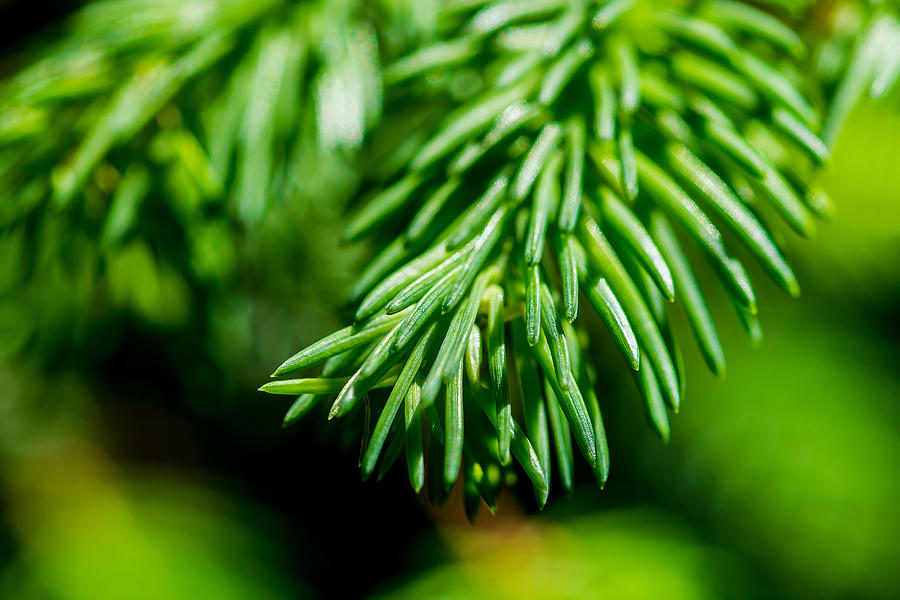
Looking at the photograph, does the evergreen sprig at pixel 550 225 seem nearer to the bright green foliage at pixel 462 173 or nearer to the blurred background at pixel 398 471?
the bright green foliage at pixel 462 173

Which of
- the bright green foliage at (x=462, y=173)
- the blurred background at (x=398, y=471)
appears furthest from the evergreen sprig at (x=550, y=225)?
the blurred background at (x=398, y=471)

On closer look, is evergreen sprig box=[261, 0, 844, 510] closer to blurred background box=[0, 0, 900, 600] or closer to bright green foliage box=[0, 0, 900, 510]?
bright green foliage box=[0, 0, 900, 510]

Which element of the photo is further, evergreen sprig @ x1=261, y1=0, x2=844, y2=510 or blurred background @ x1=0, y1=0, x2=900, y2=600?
blurred background @ x1=0, y1=0, x2=900, y2=600

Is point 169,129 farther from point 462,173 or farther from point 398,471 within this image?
point 398,471

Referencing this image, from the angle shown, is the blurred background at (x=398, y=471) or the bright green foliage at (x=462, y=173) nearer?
the bright green foliage at (x=462, y=173)

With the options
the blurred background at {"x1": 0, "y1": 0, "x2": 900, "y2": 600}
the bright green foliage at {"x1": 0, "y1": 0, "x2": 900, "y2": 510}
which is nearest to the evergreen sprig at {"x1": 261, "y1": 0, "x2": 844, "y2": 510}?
the bright green foliage at {"x1": 0, "y1": 0, "x2": 900, "y2": 510}

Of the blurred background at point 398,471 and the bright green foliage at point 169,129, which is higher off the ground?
the bright green foliage at point 169,129
